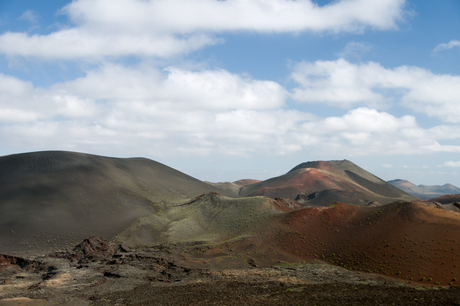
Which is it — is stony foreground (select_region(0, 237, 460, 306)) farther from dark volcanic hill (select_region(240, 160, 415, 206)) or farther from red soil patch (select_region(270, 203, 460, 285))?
dark volcanic hill (select_region(240, 160, 415, 206))

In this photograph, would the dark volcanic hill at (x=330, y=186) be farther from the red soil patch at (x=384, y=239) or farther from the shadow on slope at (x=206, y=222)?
the red soil patch at (x=384, y=239)

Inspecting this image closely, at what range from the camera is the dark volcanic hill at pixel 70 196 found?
127ft

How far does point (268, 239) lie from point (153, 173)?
3909cm

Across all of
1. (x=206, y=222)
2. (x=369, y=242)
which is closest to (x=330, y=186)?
(x=206, y=222)

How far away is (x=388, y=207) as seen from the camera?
118 feet

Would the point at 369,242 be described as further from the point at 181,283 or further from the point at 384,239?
the point at 181,283

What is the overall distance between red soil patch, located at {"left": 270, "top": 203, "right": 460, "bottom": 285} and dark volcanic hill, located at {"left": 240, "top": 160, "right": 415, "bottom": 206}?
142 ft

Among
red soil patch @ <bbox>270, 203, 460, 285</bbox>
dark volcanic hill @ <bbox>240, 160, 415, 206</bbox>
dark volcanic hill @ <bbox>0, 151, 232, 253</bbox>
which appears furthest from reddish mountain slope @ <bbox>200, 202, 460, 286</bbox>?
dark volcanic hill @ <bbox>240, 160, 415, 206</bbox>

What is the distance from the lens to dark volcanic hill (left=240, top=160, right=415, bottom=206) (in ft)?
267

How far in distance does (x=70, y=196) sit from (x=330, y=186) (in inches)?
3061

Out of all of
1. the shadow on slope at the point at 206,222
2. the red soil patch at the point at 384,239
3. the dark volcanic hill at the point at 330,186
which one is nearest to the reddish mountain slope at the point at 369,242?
the red soil patch at the point at 384,239

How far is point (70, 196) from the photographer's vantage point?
156ft

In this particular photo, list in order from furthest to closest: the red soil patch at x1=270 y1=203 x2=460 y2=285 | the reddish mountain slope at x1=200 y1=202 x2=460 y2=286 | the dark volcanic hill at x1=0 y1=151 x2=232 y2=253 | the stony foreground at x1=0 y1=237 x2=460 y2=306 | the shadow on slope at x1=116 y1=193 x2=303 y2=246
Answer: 1. the shadow on slope at x1=116 y1=193 x2=303 y2=246
2. the dark volcanic hill at x1=0 y1=151 x2=232 y2=253
3. the reddish mountain slope at x1=200 y1=202 x2=460 y2=286
4. the red soil patch at x1=270 y1=203 x2=460 y2=285
5. the stony foreground at x1=0 y1=237 x2=460 y2=306

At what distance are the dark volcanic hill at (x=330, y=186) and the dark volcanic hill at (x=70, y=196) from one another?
36.2 meters
